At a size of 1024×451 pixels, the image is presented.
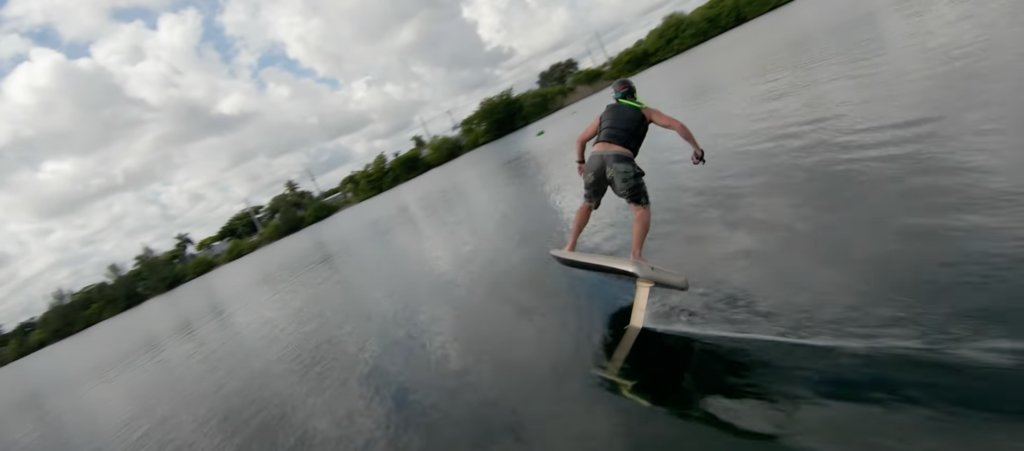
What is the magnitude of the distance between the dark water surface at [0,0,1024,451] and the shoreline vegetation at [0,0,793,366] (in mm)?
89104

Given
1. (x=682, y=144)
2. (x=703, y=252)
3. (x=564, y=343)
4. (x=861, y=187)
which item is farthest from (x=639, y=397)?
(x=682, y=144)

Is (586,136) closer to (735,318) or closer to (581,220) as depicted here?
(581,220)

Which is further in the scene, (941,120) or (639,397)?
(941,120)

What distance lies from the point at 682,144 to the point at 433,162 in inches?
3729

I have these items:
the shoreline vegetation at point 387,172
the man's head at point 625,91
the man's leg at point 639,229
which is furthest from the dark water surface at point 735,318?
the shoreline vegetation at point 387,172

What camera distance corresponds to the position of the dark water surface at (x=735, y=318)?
4.11m

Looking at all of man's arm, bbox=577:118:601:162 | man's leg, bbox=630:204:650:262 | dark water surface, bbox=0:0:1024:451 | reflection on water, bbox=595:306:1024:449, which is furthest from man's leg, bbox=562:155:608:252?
reflection on water, bbox=595:306:1024:449

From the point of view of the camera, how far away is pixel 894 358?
418 cm

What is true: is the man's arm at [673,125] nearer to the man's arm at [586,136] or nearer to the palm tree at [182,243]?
the man's arm at [586,136]

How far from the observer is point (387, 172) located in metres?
112

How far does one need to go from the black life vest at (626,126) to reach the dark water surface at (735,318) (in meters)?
1.97

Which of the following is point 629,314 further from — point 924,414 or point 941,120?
point 941,120

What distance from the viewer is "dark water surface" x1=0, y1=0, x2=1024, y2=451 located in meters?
4.11

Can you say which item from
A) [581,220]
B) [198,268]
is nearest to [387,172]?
[198,268]
